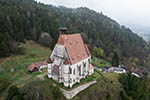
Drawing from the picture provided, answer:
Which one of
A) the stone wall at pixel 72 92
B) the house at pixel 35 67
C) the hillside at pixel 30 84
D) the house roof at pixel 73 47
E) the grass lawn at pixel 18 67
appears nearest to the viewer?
the stone wall at pixel 72 92

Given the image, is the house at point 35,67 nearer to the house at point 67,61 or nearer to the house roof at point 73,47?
the house at point 67,61

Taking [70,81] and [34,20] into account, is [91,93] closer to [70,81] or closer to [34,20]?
[70,81]

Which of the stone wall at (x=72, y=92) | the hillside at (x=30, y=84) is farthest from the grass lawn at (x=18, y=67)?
the stone wall at (x=72, y=92)

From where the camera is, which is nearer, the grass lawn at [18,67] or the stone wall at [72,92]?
the stone wall at [72,92]

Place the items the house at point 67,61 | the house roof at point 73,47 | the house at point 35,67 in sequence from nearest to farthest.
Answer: the house at point 67,61 → the house roof at point 73,47 → the house at point 35,67

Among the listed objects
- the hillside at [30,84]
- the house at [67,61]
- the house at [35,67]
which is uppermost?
the house at [67,61]

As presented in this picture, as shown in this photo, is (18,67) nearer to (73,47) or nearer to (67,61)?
(67,61)

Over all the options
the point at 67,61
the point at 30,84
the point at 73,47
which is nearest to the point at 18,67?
the point at 30,84
